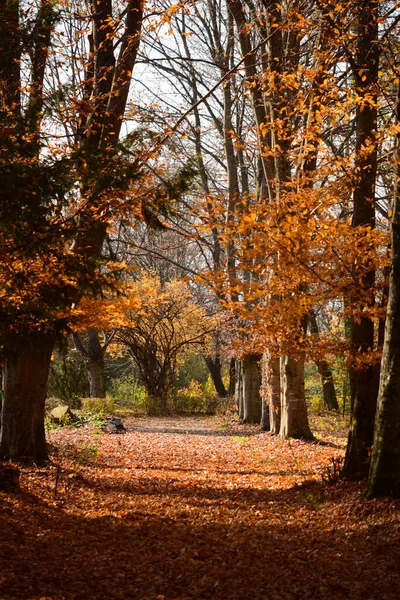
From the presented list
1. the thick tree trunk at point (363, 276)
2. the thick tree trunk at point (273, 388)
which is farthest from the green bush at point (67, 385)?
the thick tree trunk at point (363, 276)

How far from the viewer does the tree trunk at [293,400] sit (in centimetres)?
1023

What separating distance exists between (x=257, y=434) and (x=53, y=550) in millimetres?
8788

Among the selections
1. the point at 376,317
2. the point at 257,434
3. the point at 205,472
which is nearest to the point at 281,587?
the point at 376,317

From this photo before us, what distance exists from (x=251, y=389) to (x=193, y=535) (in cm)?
1009

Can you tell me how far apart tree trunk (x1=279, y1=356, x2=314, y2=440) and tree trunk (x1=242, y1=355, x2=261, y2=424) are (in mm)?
3828

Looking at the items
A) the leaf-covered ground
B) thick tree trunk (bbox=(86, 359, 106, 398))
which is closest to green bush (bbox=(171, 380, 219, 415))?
thick tree trunk (bbox=(86, 359, 106, 398))

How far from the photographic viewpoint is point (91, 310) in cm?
777

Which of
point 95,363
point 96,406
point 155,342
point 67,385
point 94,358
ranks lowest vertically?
point 96,406

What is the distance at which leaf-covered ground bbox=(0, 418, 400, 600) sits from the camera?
151 inches

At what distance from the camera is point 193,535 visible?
16.7ft

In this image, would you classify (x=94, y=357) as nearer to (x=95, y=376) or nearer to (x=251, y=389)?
(x=95, y=376)

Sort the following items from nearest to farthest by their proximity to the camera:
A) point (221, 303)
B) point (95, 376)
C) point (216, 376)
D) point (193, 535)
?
point (193, 535)
point (221, 303)
point (95, 376)
point (216, 376)

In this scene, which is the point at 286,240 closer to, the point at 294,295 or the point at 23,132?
the point at 294,295

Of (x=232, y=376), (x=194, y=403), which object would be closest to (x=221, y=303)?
(x=194, y=403)
